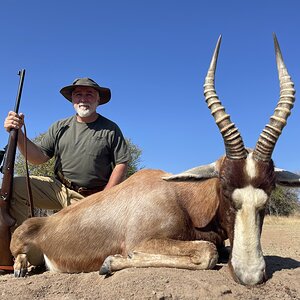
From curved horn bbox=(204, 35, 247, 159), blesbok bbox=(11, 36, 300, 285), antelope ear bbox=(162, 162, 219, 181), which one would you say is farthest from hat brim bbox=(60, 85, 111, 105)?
antelope ear bbox=(162, 162, 219, 181)

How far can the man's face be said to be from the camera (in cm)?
713

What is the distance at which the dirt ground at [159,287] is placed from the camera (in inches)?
148

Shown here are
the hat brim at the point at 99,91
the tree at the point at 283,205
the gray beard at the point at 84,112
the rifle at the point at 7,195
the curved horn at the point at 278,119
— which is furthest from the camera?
the tree at the point at 283,205

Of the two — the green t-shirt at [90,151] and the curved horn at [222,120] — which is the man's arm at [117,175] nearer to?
the green t-shirt at [90,151]

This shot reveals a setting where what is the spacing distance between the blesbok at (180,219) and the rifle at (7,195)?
0.27 m

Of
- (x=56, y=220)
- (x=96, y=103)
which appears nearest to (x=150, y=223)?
(x=56, y=220)

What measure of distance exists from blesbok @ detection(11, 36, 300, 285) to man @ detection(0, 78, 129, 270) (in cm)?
107

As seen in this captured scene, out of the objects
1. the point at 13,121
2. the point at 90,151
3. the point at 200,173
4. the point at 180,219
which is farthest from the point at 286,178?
the point at 13,121

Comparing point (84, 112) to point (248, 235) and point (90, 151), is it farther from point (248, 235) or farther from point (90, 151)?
point (248, 235)

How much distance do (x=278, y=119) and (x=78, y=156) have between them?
3.44m

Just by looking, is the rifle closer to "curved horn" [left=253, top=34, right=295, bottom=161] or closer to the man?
the man

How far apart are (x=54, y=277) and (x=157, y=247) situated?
1.33 metres

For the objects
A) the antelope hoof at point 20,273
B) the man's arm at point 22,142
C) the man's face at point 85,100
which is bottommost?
the antelope hoof at point 20,273

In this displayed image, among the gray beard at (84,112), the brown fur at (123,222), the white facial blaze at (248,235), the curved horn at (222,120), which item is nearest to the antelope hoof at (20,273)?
the brown fur at (123,222)
